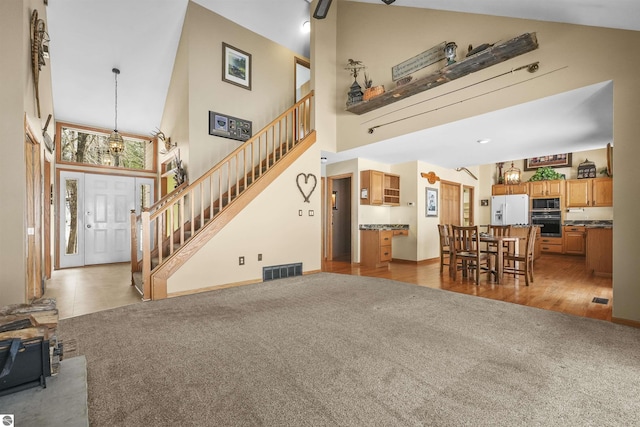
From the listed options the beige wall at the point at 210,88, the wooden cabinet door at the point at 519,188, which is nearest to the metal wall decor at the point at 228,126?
the beige wall at the point at 210,88

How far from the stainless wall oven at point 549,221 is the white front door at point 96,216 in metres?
11.4

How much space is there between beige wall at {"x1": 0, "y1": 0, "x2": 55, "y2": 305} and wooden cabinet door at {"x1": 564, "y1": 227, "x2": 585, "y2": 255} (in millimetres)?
11214

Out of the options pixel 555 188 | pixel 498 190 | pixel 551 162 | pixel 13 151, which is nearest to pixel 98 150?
pixel 13 151

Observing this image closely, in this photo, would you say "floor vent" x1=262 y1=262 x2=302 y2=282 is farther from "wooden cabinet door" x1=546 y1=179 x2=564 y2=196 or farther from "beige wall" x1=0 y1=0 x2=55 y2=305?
"wooden cabinet door" x1=546 y1=179 x2=564 y2=196

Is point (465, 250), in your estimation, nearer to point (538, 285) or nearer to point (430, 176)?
point (538, 285)

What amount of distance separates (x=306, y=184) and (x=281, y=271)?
5.43ft

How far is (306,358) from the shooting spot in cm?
208

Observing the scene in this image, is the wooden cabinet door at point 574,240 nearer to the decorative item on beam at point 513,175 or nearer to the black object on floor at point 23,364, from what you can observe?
the decorative item on beam at point 513,175

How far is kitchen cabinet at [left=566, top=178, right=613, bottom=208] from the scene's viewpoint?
7898mm

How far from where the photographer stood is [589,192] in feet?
26.6

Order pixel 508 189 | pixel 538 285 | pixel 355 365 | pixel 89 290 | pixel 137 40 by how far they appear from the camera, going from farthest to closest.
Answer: pixel 508 189 → pixel 137 40 → pixel 538 285 → pixel 89 290 → pixel 355 365

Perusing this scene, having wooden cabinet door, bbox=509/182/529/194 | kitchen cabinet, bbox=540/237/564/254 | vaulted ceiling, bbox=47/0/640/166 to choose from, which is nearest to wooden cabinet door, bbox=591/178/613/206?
kitchen cabinet, bbox=540/237/564/254

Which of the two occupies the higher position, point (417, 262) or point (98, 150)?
point (98, 150)

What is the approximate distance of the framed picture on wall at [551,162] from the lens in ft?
28.5
